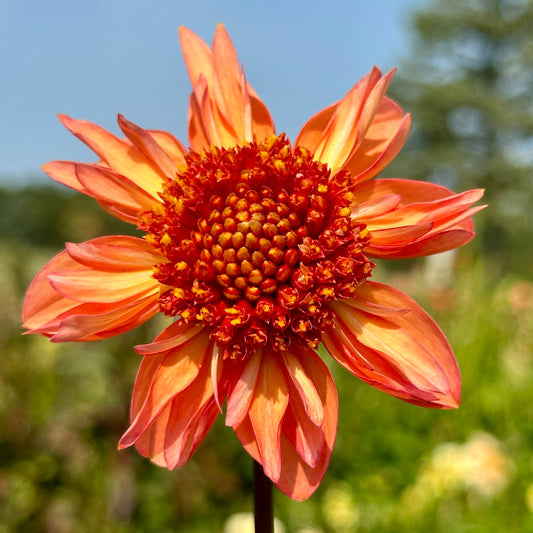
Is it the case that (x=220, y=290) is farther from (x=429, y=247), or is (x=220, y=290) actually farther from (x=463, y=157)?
(x=463, y=157)

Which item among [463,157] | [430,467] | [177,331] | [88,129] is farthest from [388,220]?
[463,157]

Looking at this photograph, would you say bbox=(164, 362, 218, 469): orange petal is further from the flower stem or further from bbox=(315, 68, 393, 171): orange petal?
bbox=(315, 68, 393, 171): orange petal

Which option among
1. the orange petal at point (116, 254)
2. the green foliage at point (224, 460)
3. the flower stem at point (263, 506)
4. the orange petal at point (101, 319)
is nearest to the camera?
the flower stem at point (263, 506)

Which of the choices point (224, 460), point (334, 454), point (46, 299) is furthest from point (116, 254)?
point (334, 454)

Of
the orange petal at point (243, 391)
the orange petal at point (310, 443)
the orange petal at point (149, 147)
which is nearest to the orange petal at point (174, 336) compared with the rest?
the orange petal at point (243, 391)

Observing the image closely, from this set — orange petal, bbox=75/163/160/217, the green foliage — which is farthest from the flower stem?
the green foliage

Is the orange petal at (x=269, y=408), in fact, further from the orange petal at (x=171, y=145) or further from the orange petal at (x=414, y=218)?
the orange petal at (x=171, y=145)
